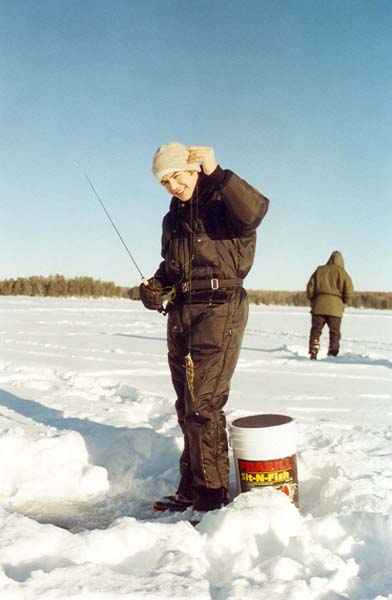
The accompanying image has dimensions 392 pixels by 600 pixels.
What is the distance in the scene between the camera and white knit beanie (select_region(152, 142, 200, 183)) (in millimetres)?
2912

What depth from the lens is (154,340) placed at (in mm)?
11820

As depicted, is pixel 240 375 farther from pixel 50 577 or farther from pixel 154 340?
pixel 50 577

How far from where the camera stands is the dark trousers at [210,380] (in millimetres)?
3080

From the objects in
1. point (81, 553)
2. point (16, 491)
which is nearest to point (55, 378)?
point (16, 491)

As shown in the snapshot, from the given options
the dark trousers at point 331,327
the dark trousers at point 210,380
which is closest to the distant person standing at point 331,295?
the dark trousers at point 331,327

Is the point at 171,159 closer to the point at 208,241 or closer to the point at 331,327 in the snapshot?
the point at 208,241

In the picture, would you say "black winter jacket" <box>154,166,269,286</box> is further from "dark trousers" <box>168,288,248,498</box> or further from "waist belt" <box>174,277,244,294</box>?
"dark trousers" <box>168,288,248,498</box>

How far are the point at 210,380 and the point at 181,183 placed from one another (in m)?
1.04

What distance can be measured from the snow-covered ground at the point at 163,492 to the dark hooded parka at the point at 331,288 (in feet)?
6.63

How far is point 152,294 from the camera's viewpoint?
3.41 metres

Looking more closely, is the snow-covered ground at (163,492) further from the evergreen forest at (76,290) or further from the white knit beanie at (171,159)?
the evergreen forest at (76,290)

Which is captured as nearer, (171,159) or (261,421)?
(171,159)

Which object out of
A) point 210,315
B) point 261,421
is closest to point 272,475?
point 261,421

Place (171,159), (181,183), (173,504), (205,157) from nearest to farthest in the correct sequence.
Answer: (205,157) < (171,159) < (181,183) < (173,504)
